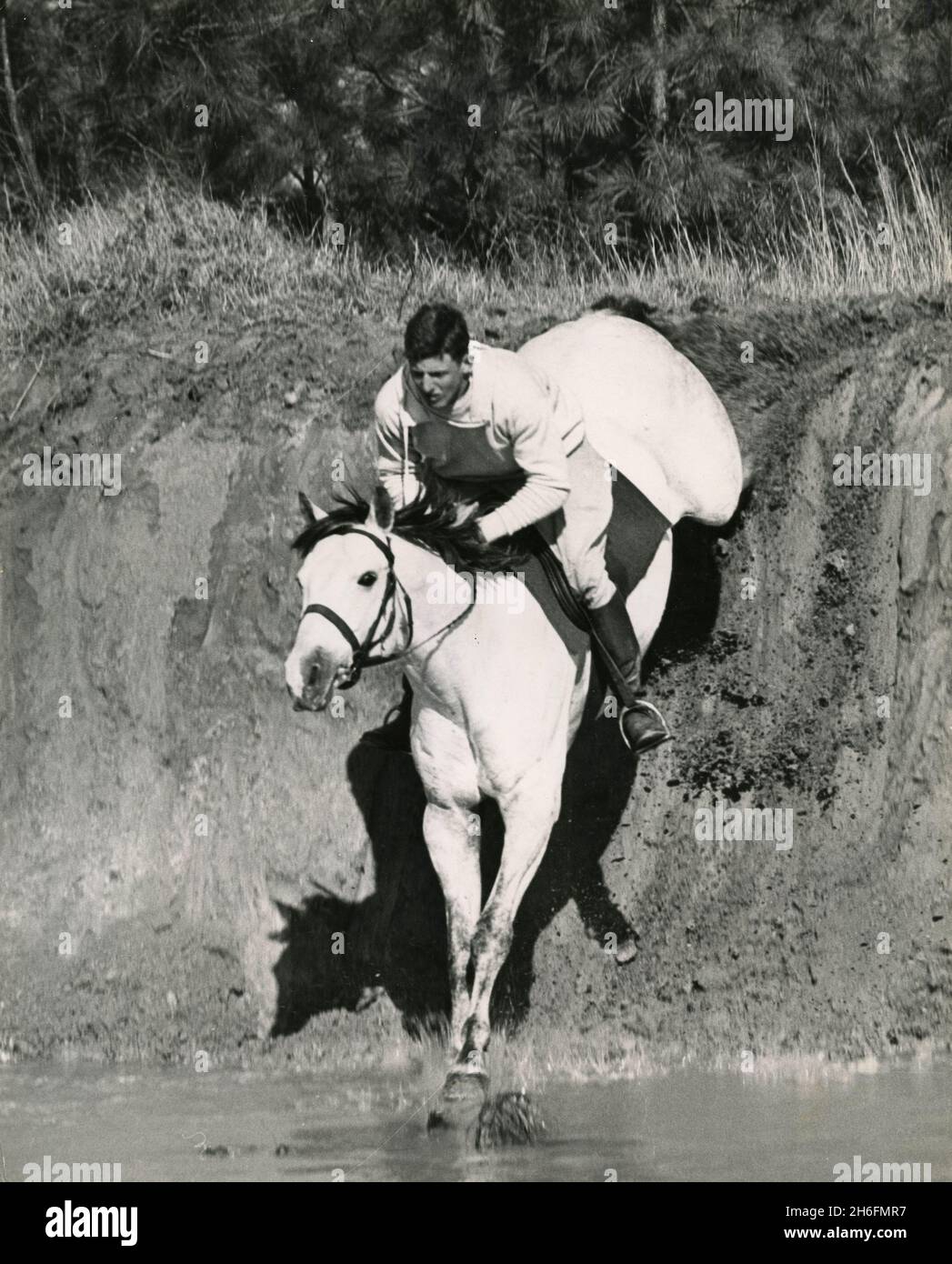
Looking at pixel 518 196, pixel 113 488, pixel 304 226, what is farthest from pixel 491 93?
pixel 113 488

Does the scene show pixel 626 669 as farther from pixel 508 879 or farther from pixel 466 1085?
pixel 466 1085

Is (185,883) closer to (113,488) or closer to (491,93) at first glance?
(113,488)

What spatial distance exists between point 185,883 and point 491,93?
712 cm

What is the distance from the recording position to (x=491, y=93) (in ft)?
56.1

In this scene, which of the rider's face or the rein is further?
the rider's face

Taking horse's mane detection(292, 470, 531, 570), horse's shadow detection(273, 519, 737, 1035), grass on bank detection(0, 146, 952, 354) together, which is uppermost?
grass on bank detection(0, 146, 952, 354)

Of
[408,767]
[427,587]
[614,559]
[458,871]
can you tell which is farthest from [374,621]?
[408,767]

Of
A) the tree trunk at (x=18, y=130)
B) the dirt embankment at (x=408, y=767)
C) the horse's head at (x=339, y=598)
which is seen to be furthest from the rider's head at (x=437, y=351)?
the tree trunk at (x=18, y=130)

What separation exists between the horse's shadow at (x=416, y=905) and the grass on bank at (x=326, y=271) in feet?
10.7

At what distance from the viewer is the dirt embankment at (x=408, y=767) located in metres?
12.3

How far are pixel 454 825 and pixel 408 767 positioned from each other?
1786 millimetres

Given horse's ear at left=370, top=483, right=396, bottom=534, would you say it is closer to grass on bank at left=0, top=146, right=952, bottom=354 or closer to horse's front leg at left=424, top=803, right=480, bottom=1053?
horse's front leg at left=424, top=803, right=480, bottom=1053

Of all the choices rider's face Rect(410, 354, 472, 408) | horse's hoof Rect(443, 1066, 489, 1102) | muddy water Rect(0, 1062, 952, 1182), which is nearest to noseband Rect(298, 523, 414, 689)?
rider's face Rect(410, 354, 472, 408)

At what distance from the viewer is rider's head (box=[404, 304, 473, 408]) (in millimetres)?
10320
